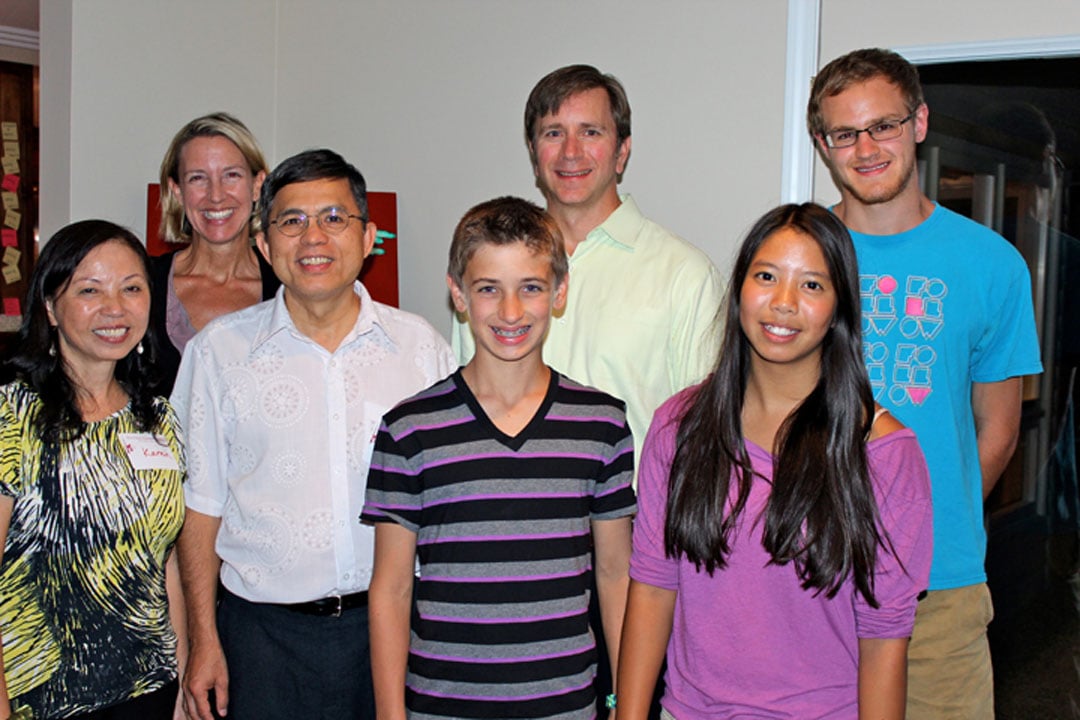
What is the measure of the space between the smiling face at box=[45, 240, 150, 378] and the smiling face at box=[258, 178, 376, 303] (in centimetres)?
29

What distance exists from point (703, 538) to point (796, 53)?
1813 mm

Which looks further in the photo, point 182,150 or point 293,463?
point 182,150

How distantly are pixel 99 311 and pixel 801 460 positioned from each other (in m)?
1.37

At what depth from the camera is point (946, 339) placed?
6.74ft

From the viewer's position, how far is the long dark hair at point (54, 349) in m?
1.90

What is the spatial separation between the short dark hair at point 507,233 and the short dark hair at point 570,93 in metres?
0.48

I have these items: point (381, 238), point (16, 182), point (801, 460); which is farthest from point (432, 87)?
point (16, 182)

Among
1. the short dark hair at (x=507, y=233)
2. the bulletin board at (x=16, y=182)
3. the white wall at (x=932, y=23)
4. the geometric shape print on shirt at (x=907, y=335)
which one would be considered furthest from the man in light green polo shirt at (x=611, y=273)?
the bulletin board at (x=16, y=182)

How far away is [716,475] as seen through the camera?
1.75m

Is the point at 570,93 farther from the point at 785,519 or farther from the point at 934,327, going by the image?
the point at 785,519

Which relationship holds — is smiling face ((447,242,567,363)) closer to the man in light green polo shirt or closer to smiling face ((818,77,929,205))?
the man in light green polo shirt

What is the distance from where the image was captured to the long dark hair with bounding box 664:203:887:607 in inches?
65.3

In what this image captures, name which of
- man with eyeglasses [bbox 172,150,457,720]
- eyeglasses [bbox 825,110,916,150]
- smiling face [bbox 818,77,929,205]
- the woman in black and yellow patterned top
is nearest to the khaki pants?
smiling face [bbox 818,77,929,205]

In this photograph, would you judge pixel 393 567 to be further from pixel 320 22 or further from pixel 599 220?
pixel 320 22
